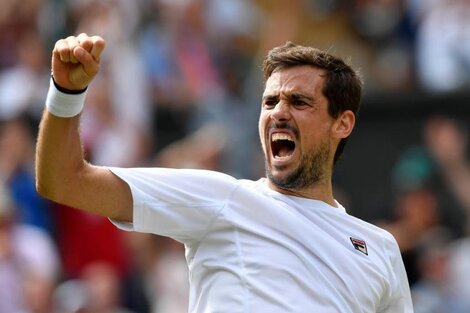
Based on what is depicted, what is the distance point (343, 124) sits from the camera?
5.14 m

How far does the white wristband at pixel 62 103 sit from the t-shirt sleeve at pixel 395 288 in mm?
1454

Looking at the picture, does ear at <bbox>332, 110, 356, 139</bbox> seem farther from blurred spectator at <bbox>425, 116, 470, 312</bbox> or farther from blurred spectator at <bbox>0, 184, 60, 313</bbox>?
blurred spectator at <bbox>425, 116, 470, 312</bbox>

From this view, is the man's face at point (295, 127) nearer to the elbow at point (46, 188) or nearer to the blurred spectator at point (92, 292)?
the elbow at point (46, 188)

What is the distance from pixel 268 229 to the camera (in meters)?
4.70

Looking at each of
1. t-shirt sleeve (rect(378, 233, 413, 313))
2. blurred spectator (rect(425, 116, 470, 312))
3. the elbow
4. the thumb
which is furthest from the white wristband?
blurred spectator (rect(425, 116, 470, 312))

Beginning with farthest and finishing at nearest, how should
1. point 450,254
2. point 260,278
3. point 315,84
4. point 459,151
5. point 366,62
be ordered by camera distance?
point 366,62, point 459,151, point 450,254, point 315,84, point 260,278

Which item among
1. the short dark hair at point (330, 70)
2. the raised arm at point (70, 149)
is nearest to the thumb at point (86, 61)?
the raised arm at point (70, 149)

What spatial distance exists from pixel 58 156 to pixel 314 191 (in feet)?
3.77

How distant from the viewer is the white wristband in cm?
426

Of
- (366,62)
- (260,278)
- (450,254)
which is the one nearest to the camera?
(260,278)

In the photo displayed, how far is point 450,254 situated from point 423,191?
1.71ft

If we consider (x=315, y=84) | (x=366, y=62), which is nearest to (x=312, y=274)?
(x=315, y=84)

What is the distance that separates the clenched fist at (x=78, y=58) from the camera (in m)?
4.14

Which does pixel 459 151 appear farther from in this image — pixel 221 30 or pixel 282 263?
pixel 282 263
